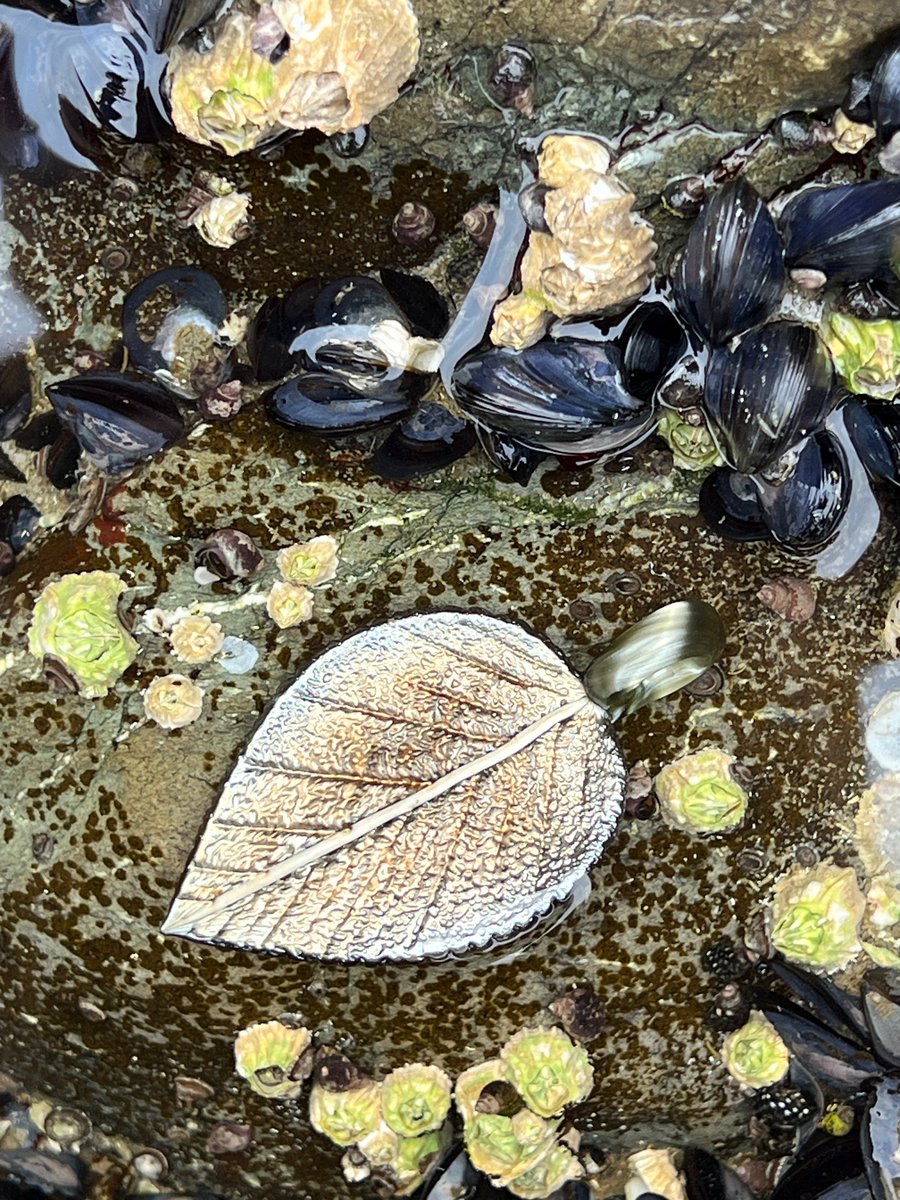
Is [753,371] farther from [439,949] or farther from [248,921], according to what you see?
[248,921]

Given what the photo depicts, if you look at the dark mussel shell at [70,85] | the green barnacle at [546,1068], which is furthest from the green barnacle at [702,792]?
the dark mussel shell at [70,85]

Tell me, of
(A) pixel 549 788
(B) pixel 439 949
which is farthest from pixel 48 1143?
(A) pixel 549 788

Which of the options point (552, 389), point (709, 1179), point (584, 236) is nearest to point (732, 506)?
point (552, 389)

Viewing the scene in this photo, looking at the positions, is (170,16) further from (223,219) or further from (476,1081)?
(476,1081)

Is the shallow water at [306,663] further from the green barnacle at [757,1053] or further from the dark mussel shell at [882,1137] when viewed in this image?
the dark mussel shell at [882,1137]

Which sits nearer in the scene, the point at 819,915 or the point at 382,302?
the point at 382,302
